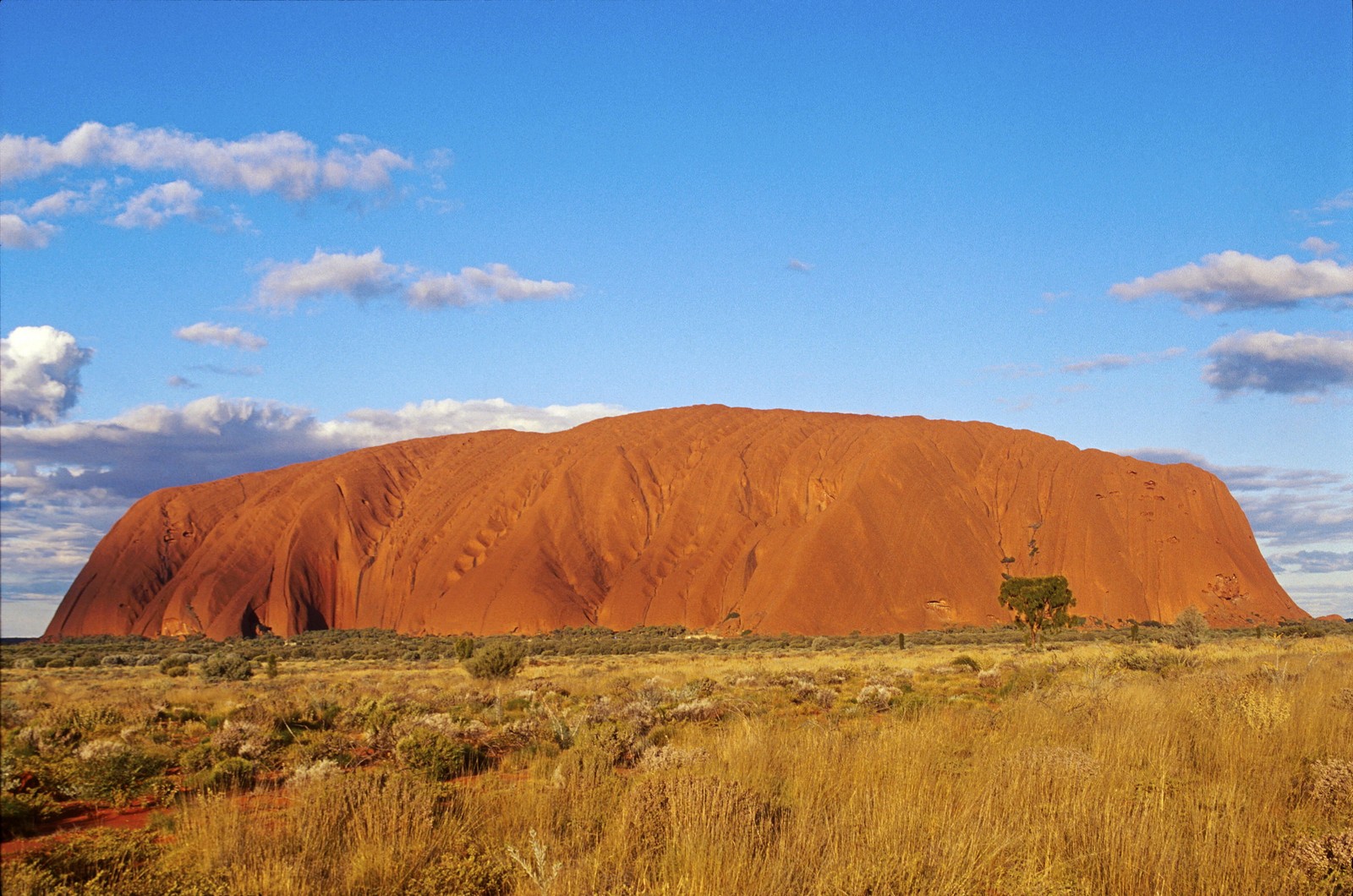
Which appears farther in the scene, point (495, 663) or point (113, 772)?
point (495, 663)

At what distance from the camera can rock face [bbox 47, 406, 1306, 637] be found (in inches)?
2682

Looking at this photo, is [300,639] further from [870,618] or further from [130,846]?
[130,846]

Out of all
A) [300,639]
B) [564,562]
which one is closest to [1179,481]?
Result: [564,562]

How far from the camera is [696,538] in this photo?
76.3m

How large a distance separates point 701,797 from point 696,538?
70.5 meters

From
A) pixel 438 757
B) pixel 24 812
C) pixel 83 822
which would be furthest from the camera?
pixel 438 757

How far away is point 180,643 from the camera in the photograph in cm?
6606

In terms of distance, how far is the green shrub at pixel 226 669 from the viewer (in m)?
27.5

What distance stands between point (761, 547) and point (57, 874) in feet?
221

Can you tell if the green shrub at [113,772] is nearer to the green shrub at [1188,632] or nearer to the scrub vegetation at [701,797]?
the scrub vegetation at [701,797]

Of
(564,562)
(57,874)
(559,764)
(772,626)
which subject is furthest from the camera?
(564,562)

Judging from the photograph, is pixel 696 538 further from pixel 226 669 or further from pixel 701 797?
pixel 701 797

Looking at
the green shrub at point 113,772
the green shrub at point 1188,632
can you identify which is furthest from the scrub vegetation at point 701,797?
the green shrub at point 1188,632

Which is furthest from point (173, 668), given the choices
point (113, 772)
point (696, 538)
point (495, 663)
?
point (696, 538)
